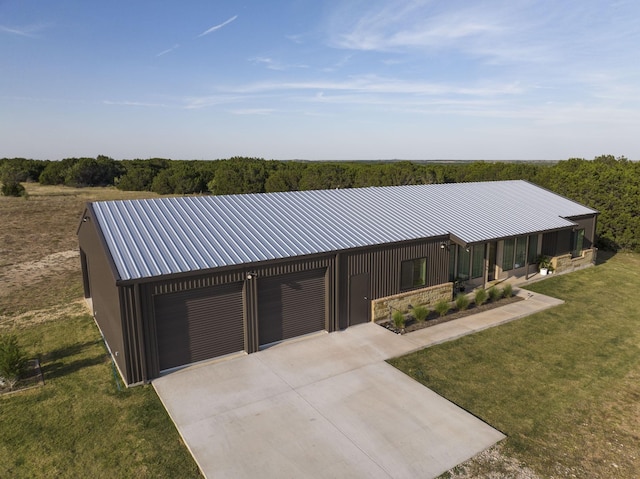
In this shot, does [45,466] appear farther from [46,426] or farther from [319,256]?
[319,256]

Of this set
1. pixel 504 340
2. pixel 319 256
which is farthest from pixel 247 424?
pixel 504 340

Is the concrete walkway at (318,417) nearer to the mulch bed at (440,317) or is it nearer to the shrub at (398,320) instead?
the shrub at (398,320)

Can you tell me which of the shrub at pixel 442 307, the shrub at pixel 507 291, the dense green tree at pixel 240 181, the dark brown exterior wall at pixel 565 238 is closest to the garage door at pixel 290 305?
the shrub at pixel 442 307

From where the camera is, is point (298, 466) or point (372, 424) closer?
point (298, 466)

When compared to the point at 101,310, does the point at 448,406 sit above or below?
below

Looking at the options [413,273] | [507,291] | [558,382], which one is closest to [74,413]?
[413,273]

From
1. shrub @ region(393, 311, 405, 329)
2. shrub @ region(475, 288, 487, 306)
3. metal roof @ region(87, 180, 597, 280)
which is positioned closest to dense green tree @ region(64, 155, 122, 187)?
metal roof @ region(87, 180, 597, 280)

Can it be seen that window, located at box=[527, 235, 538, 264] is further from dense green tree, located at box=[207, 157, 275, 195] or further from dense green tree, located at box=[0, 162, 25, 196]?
dense green tree, located at box=[0, 162, 25, 196]
